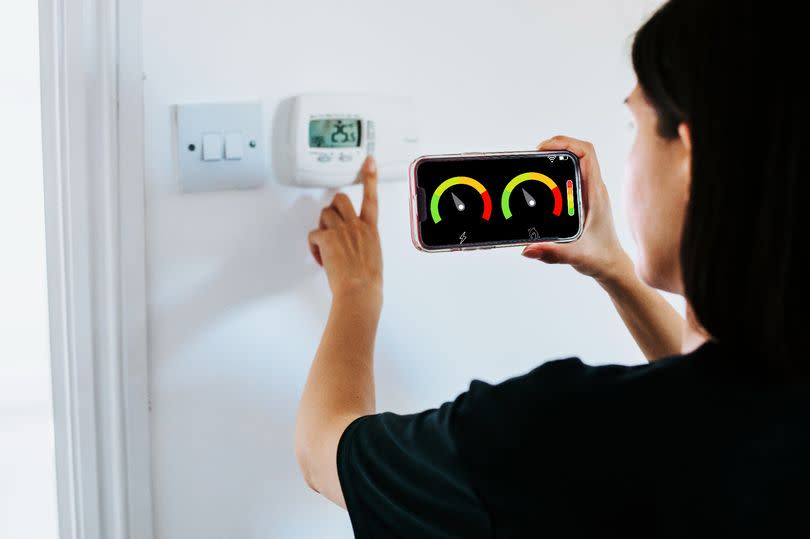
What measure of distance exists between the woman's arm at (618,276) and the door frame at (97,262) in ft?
1.33

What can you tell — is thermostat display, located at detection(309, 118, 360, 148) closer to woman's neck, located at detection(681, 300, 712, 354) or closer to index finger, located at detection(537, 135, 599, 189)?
index finger, located at detection(537, 135, 599, 189)

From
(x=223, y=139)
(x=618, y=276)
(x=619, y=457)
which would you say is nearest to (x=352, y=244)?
(x=223, y=139)

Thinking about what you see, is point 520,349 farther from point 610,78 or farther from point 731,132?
point 731,132

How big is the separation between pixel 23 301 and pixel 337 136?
35 cm

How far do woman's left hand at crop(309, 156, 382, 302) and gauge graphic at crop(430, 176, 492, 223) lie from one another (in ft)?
0.42

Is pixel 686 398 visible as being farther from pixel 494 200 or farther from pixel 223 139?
pixel 223 139

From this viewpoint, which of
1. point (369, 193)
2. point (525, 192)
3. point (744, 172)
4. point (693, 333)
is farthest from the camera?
point (369, 193)

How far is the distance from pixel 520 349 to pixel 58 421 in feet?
1.69

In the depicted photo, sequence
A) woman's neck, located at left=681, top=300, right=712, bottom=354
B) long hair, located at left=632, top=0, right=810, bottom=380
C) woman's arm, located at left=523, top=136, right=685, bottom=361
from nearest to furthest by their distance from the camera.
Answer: long hair, located at left=632, top=0, right=810, bottom=380 → woman's neck, located at left=681, top=300, right=712, bottom=354 → woman's arm, located at left=523, top=136, right=685, bottom=361

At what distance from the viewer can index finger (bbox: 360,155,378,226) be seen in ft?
2.92

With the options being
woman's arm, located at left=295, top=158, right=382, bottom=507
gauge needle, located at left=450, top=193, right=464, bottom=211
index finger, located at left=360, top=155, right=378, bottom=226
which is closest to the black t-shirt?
woman's arm, located at left=295, top=158, right=382, bottom=507

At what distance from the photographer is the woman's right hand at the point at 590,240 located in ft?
2.74

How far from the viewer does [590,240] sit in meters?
0.88

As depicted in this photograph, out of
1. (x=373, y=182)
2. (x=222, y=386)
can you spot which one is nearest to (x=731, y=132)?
(x=373, y=182)
